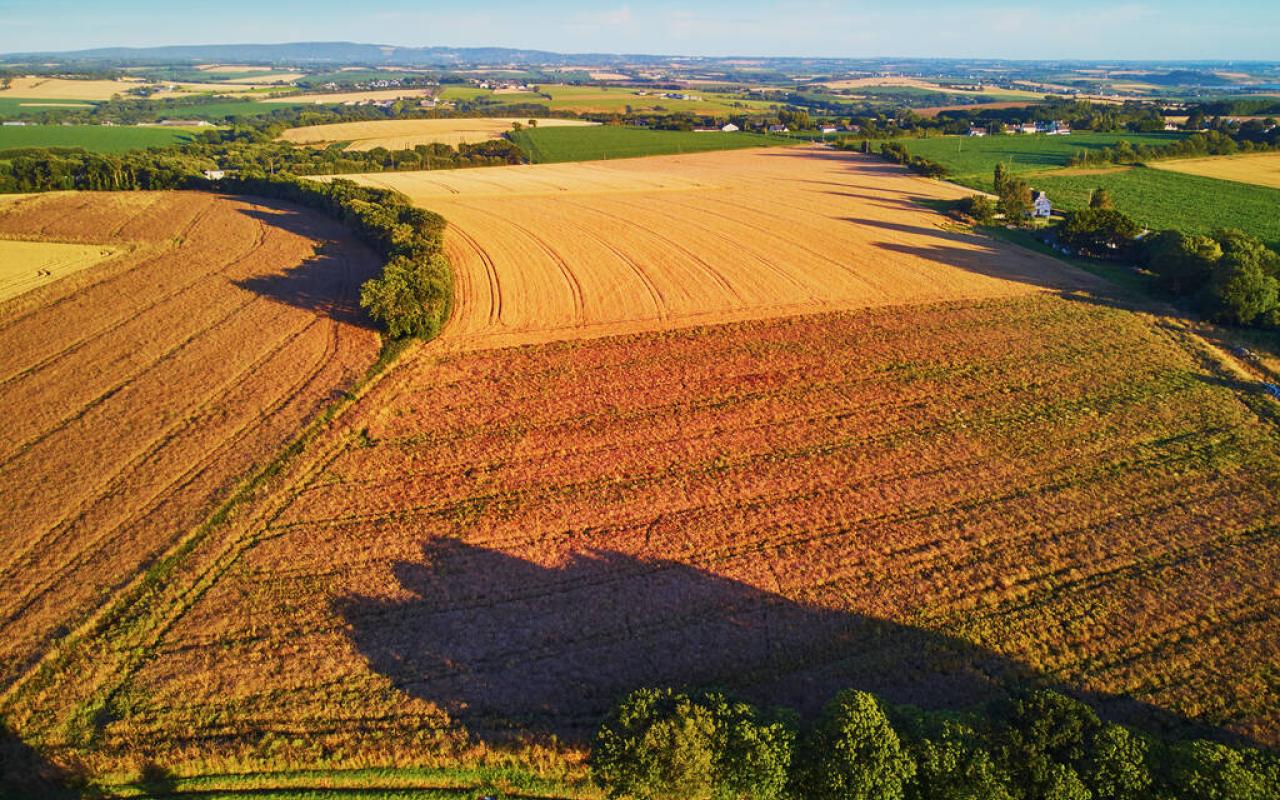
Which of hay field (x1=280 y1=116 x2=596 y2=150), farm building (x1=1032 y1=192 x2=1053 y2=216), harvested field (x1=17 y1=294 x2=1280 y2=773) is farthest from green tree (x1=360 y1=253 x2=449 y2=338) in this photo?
hay field (x1=280 y1=116 x2=596 y2=150)

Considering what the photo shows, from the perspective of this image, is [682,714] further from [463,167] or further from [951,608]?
[463,167]

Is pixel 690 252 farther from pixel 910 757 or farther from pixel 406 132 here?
pixel 406 132

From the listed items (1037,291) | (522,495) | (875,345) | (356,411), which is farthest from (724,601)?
(1037,291)

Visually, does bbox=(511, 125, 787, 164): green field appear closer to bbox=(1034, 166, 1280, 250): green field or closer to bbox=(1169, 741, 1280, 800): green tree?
bbox=(1034, 166, 1280, 250): green field

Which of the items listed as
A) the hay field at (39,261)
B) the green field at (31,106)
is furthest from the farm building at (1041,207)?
the green field at (31,106)

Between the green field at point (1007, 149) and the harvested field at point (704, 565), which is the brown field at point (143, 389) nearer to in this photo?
the harvested field at point (704, 565)

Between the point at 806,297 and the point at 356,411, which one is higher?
the point at 806,297
